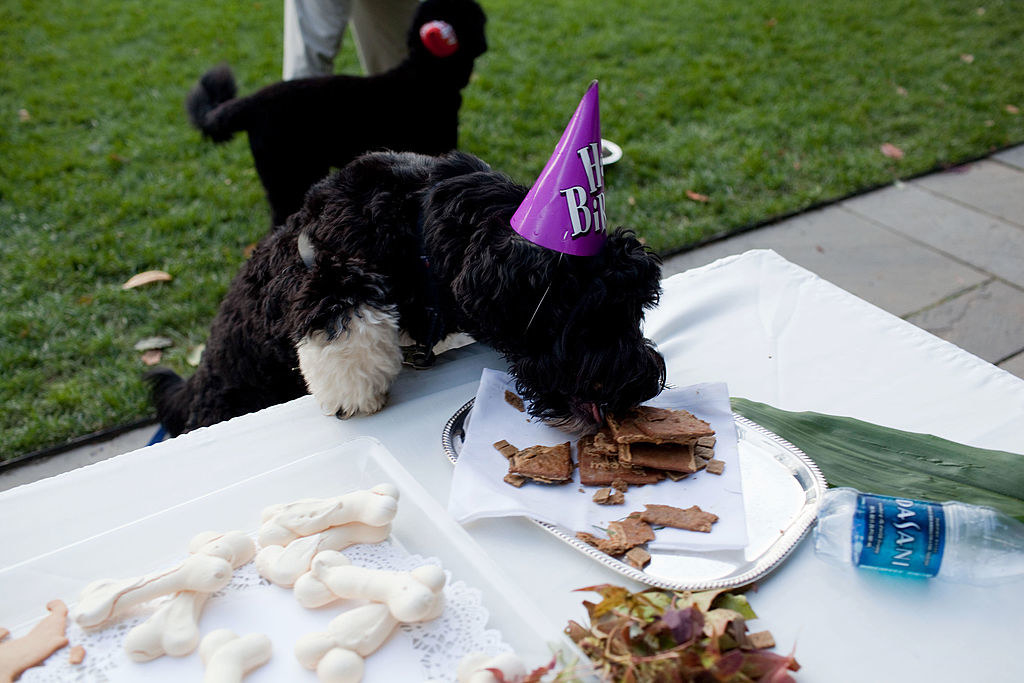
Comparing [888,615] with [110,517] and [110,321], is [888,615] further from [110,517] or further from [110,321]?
[110,321]

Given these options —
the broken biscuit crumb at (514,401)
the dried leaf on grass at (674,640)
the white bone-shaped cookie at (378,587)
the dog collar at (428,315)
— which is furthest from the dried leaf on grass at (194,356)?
the dried leaf on grass at (674,640)

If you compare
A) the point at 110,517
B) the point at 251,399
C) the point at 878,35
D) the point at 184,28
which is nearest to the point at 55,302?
the point at 251,399

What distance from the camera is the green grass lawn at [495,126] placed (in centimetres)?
339

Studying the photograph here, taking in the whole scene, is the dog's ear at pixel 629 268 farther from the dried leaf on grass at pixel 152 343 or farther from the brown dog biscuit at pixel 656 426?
the dried leaf on grass at pixel 152 343

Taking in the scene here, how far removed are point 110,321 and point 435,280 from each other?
2.36 meters

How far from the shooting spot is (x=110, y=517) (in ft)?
5.09

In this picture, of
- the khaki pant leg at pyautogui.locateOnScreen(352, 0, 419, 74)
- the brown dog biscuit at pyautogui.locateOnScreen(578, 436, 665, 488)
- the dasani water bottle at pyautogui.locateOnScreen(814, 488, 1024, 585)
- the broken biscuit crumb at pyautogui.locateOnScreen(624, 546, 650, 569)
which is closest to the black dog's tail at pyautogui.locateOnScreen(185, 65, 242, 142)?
the khaki pant leg at pyautogui.locateOnScreen(352, 0, 419, 74)

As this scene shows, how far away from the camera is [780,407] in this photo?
1.92 metres

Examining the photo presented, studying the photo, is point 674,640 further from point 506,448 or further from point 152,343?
point 152,343

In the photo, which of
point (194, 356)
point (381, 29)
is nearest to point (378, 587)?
point (194, 356)

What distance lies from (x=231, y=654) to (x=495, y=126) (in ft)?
14.0

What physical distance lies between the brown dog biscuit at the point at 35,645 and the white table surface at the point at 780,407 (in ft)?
0.46

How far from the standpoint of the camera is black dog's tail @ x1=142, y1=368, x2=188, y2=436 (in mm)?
2285

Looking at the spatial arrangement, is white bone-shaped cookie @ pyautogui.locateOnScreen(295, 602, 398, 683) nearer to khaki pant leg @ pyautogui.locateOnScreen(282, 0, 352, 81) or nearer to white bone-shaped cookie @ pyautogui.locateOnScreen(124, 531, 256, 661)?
white bone-shaped cookie @ pyautogui.locateOnScreen(124, 531, 256, 661)
